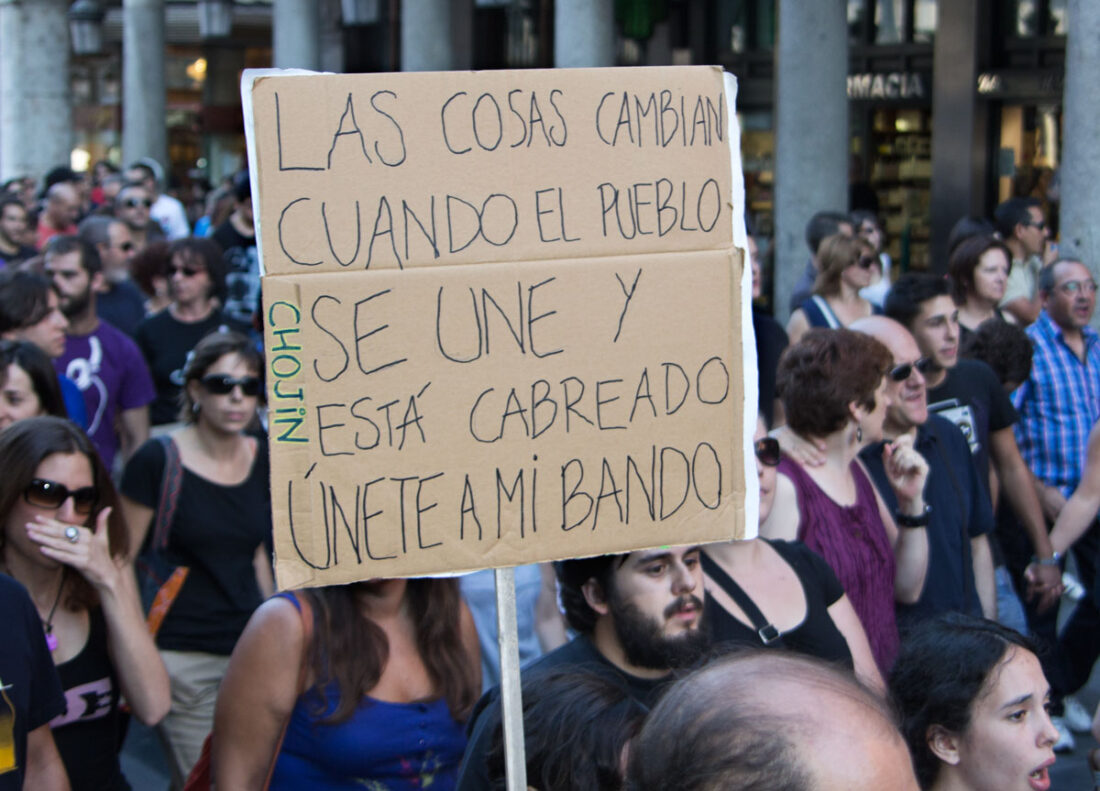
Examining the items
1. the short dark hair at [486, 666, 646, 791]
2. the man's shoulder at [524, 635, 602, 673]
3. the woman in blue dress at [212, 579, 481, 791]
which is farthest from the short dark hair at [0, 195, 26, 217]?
the short dark hair at [486, 666, 646, 791]

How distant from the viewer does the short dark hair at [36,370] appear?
4840 mm

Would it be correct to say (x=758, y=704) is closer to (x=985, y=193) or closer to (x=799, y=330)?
(x=799, y=330)

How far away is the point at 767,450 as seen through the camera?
155 inches

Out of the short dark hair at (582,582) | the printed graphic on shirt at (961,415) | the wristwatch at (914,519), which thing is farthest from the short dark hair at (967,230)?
the short dark hair at (582,582)

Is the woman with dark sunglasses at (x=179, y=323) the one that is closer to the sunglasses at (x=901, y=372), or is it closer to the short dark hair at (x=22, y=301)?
the short dark hair at (x=22, y=301)

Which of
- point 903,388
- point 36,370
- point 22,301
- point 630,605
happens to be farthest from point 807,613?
point 22,301

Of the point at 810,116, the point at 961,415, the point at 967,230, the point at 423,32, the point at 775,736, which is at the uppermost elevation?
the point at 423,32

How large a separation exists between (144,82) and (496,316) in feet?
75.1

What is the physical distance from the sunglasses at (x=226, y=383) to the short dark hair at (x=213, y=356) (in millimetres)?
57

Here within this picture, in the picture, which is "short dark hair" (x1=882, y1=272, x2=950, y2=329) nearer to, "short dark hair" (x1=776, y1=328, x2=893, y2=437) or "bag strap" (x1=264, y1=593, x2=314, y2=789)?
"short dark hair" (x1=776, y1=328, x2=893, y2=437)

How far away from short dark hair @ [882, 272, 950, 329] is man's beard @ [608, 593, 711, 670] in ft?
8.66

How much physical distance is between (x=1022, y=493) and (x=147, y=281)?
479cm

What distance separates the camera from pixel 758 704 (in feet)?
4.85

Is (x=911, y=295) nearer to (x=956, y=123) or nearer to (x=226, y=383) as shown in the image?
(x=226, y=383)
